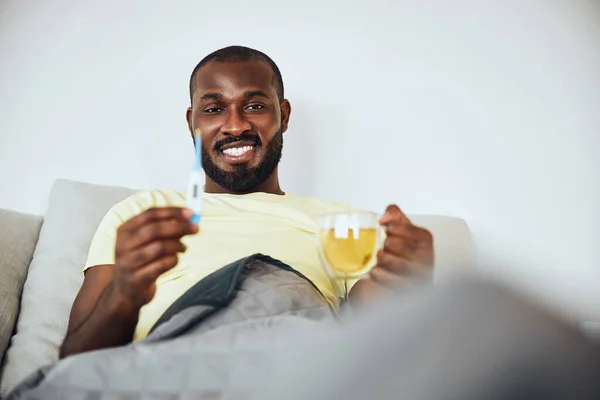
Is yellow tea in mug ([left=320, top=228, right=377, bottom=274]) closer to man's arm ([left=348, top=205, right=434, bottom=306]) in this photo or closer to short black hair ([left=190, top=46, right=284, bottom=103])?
man's arm ([left=348, top=205, right=434, bottom=306])

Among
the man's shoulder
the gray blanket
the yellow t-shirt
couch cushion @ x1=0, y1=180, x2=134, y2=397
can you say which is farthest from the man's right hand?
couch cushion @ x1=0, y1=180, x2=134, y2=397

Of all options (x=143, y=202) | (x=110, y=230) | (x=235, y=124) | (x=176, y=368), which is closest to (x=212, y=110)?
(x=235, y=124)

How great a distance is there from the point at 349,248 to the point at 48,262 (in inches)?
30.3

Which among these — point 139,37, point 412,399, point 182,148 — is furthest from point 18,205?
point 412,399

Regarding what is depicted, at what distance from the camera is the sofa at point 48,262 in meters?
1.25

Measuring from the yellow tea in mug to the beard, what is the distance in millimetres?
597

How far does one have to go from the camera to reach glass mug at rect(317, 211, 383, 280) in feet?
3.02

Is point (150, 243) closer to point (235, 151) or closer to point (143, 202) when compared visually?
point (143, 202)

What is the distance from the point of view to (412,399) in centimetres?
47

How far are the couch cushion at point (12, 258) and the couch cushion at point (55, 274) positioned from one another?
0.02m

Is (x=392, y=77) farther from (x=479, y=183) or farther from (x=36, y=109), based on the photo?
(x=36, y=109)

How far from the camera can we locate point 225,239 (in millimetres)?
1245

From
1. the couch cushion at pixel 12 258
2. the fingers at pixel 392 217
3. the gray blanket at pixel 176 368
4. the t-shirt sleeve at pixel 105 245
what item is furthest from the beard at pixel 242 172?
the gray blanket at pixel 176 368

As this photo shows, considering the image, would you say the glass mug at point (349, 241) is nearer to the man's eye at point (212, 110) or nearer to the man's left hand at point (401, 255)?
the man's left hand at point (401, 255)
